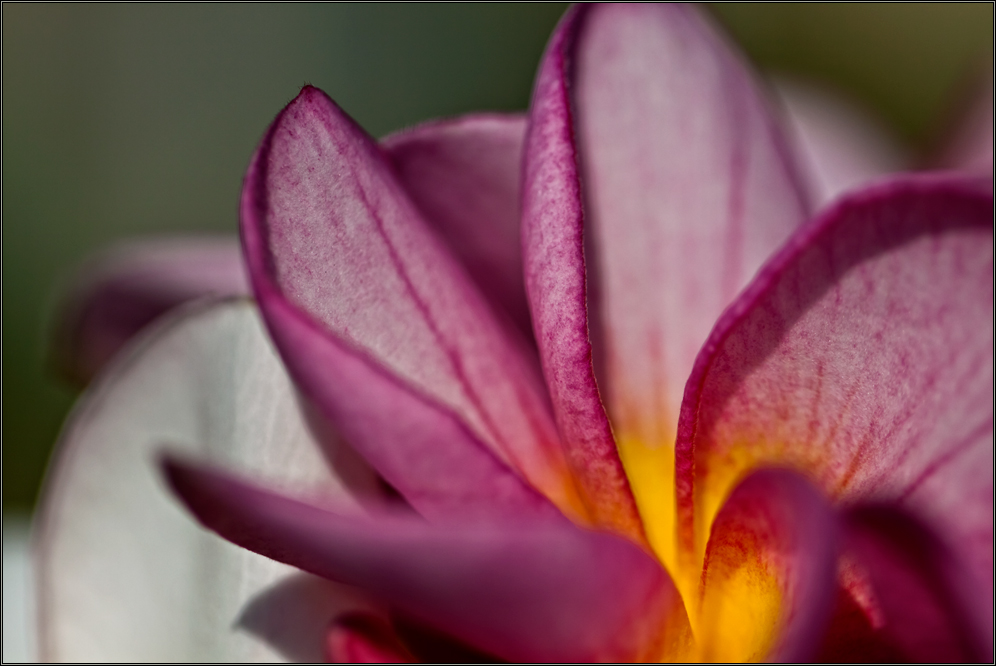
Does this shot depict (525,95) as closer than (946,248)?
No

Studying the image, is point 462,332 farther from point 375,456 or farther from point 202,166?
point 202,166

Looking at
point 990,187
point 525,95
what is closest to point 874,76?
point 525,95

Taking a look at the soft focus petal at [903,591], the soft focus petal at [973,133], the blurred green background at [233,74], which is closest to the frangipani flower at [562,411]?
the soft focus petal at [903,591]

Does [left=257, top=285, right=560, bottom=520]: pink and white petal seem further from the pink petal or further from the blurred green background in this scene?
the blurred green background

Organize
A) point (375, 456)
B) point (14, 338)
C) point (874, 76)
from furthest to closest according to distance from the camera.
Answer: point (874, 76) < point (14, 338) < point (375, 456)

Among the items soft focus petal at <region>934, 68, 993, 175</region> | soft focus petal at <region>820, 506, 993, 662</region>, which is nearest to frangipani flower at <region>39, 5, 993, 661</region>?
soft focus petal at <region>820, 506, 993, 662</region>

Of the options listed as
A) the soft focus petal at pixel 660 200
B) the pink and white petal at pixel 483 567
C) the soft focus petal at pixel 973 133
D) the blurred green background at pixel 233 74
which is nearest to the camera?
the pink and white petal at pixel 483 567

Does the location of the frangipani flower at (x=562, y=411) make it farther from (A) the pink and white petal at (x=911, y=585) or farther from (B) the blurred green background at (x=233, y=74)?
(B) the blurred green background at (x=233, y=74)
